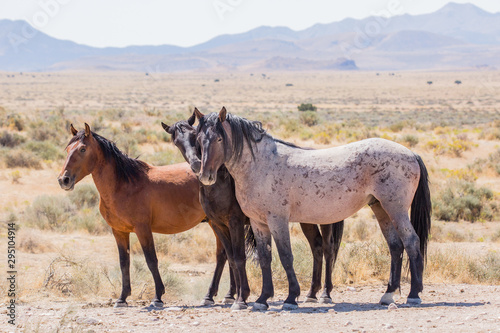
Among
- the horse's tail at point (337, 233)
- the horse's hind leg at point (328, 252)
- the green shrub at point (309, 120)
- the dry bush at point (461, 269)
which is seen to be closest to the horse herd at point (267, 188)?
the horse's hind leg at point (328, 252)

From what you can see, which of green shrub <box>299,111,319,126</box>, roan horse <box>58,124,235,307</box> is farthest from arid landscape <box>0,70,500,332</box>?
green shrub <box>299,111,319,126</box>

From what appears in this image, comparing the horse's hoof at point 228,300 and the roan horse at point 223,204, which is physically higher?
the roan horse at point 223,204

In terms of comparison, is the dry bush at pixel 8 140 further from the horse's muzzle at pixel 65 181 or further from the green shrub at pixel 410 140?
the horse's muzzle at pixel 65 181

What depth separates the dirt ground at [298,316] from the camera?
5.26 metres

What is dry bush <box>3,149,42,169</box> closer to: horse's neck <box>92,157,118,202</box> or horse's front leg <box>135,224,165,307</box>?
horse's neck <box>92,157,118,202</box>

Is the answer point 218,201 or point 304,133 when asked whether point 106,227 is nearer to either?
point 218,201

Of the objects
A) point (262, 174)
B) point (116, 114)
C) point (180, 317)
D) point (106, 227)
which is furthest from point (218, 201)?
point (116, 114)

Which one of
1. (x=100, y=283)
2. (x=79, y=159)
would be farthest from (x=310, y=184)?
(x=100, y=283)

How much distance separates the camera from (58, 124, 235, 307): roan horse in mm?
6770

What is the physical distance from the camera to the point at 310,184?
635cm

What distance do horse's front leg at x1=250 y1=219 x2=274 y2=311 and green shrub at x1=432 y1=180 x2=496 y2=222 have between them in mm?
7989

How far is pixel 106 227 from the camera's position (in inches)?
479

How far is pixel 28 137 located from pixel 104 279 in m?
16.7

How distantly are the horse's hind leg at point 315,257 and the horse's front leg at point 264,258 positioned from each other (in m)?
0.84
